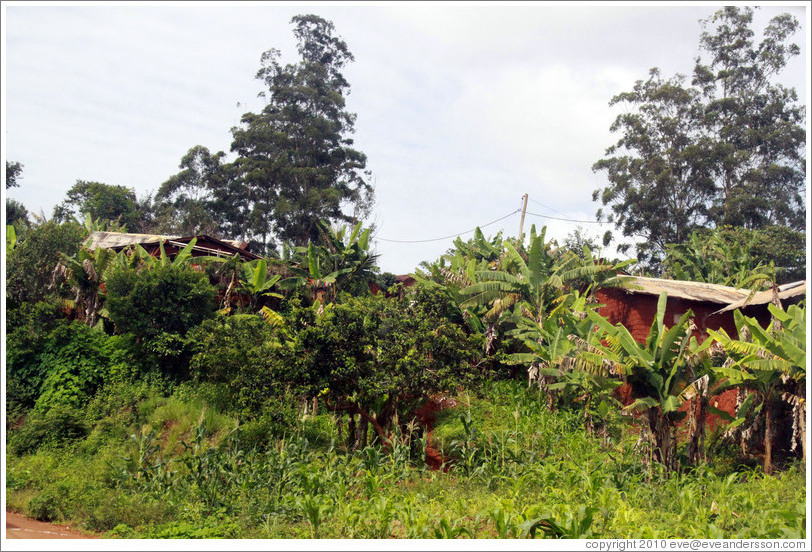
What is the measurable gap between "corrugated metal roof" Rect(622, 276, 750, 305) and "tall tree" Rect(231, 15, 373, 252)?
14.9m

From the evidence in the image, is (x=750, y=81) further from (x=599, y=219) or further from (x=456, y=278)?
(x=456, y=278)

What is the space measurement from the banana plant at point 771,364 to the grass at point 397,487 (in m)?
0.90

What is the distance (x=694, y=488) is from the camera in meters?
9.89

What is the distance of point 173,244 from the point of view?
62.6 ft

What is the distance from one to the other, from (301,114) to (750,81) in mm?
20284

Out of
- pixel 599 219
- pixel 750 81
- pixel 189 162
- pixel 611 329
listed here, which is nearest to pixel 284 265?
pixel 611 329

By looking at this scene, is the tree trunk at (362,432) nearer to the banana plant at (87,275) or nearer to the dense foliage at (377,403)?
the dense foliage at (377,403)

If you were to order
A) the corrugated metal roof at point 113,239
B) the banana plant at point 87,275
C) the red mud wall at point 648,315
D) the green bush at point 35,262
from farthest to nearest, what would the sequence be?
the corrugated metal roof at point 113,239, the banana plant at point 87,275, the green bush at point 35,262, the red mud wall at point 648,315

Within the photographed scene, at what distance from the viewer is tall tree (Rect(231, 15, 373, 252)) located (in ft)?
94.5

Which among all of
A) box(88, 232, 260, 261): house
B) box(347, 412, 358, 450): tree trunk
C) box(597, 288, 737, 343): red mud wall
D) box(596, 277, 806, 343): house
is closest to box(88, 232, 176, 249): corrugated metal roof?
box(88, 232, 260, 261): house

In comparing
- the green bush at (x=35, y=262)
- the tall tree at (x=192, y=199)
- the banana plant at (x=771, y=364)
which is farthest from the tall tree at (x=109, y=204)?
the banana plant at (x=771, y=364)

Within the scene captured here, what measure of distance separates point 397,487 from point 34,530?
16.4 ft

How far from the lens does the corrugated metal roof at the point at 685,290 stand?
15.1m

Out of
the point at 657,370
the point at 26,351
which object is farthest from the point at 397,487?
the point at 26,351
